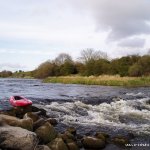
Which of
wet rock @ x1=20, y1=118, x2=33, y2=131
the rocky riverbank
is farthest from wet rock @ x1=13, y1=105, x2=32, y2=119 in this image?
wet rock @ x1=20, y1=118, x2=33, y2=131

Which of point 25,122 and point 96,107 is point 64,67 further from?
point 25,122

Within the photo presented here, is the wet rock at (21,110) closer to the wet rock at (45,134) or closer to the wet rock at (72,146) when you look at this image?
the wet rock at (45,134)

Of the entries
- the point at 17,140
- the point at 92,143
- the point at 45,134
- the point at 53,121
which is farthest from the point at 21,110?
the point at 17,140

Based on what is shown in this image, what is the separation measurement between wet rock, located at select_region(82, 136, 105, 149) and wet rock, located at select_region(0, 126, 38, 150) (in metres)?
2.50

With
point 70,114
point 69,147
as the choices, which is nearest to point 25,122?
point 69,147

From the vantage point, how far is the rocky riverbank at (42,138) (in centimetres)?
941

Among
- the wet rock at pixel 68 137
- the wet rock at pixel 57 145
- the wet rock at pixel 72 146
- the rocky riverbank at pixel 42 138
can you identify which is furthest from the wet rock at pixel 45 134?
the wet rock at pixel 72 146

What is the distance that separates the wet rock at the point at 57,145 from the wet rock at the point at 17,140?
808 mm

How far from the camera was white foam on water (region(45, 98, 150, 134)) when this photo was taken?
1535 centimetres

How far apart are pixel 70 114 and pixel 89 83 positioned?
34.6 m

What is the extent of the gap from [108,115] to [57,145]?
8073 millimetres

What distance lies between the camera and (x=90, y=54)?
317ft

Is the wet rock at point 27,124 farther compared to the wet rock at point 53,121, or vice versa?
the wet rock at point 53,121

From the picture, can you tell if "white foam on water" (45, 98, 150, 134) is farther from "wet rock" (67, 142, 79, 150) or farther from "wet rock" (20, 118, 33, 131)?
"wet rock" (67, 142, 79, 150)
